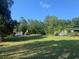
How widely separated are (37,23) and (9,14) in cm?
4121

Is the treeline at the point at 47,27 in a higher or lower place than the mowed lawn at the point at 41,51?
higher

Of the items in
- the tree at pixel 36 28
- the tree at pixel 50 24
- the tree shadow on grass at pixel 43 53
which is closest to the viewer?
the tree shadow on grass at pixel 43 53

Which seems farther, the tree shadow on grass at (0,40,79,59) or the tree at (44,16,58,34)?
the tree at (44,16,58,34)

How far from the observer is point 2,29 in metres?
31.0

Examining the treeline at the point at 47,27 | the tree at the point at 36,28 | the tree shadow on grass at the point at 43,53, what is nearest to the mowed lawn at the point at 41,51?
the tree shadow on grass at the point at 43,53

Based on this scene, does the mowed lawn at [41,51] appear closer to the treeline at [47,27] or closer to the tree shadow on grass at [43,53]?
the tree shadow on grass at [43,53]

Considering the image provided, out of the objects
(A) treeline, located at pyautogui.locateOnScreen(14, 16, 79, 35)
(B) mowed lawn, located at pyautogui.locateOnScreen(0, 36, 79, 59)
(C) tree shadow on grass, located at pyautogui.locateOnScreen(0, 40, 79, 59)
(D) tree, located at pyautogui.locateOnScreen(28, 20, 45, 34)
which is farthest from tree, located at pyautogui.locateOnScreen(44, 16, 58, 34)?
(C) tree shadow on grass, located at pyautogui.locateOnScreen(0, 40, 79, 59)

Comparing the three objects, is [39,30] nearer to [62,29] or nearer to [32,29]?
[32,29]

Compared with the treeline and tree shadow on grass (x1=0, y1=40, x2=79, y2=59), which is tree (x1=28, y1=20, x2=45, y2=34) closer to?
the treeline

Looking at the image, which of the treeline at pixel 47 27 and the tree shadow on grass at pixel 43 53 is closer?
the tree shadow on grass at pixel 43 53

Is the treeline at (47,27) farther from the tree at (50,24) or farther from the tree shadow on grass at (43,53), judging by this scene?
the tree shadow on grass at (43,53)

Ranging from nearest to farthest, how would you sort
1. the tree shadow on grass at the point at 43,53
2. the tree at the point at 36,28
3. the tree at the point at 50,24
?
the tree shadow on grass at the point at 43,53, the tree at the point at 50,24, the tree at the point at 36,28

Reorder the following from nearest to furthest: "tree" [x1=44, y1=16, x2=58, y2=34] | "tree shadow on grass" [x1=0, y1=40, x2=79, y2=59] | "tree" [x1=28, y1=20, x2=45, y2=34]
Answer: "tree shadow on grass" [x1=0, y1=40, x2=79, y2=59]
"tree" [x1=44, y1=16, x2=58, y2=34]
"tree" [x1=28, y1=20, x2=45, y2=34]

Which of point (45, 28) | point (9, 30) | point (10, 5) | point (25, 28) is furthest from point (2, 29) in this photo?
point (25, 28)
